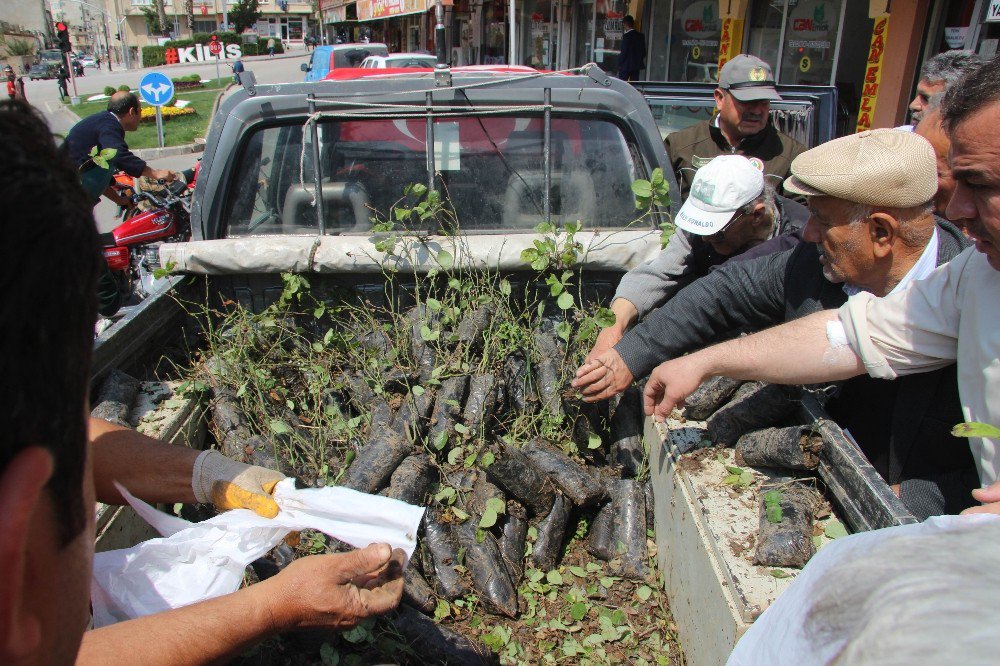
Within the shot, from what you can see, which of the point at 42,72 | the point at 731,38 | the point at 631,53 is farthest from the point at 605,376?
the point at 42,72

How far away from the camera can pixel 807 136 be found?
4.98 meters

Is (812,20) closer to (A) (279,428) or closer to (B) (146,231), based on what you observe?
(B) (146,231)

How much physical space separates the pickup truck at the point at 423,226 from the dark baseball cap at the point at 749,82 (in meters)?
1.20

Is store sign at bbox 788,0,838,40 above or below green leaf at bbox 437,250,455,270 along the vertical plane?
above

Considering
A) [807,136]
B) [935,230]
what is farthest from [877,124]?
[935,230]

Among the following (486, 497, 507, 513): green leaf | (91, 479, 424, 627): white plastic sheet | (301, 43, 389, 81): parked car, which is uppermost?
(301, 43, 389, 81): parked car

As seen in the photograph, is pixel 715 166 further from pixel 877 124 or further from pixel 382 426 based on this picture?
pixel 877 124

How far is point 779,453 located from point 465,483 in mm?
1194

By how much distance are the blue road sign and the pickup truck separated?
964 centimetres

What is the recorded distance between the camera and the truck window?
12.1 ft

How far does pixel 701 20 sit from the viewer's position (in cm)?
1343

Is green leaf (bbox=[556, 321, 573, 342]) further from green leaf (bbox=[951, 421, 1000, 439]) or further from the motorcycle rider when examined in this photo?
the motorcycle rider

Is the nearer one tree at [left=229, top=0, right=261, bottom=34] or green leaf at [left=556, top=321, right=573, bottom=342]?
green leaf at [left=556, top=321, right=573, bottom=342]

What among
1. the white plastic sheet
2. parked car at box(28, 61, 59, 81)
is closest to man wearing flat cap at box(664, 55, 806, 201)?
the white plastic sheet
